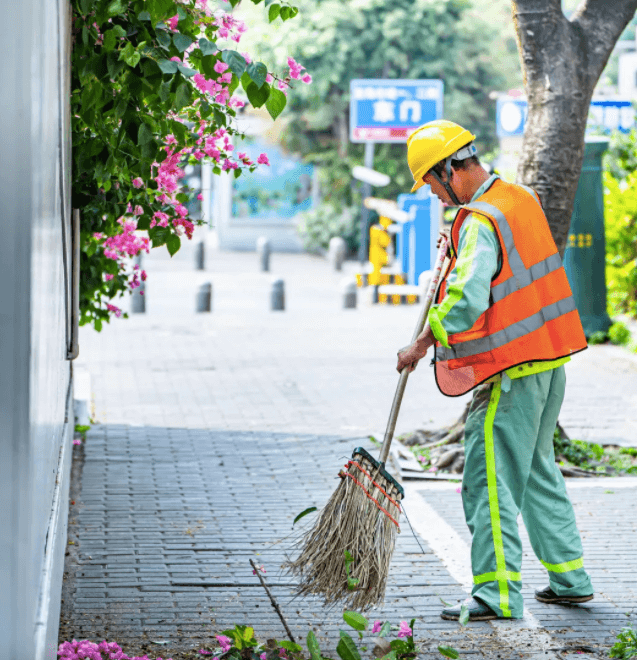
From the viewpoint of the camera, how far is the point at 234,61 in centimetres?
367

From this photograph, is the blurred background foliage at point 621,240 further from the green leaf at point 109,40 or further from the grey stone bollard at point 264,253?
the grey stone bollard at point 264,253

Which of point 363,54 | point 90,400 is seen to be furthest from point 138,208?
point 363,54

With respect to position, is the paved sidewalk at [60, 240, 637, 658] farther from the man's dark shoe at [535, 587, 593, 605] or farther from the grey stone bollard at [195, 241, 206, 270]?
the grey stone bollard at [195, 241, 206, 270]

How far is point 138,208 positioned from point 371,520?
2321 mm

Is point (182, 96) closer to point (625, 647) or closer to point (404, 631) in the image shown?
point (404, 631)

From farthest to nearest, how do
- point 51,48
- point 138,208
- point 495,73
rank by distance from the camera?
point 495,73 < point 138,208 < point 51,48

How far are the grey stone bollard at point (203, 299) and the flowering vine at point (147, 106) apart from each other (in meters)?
9.54

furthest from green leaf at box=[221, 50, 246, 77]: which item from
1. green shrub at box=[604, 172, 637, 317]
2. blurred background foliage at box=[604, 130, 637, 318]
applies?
green shrub at box=[604, 172, 637, 317]

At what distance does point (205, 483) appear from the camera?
6.75 meters

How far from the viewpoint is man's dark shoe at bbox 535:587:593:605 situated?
4668mm

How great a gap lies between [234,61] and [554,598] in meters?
2.54

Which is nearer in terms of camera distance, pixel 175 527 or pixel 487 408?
pixel 487 408

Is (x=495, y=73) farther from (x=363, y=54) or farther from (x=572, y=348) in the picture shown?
(x=572, y=348)

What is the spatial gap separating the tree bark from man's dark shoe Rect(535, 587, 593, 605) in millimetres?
3034
